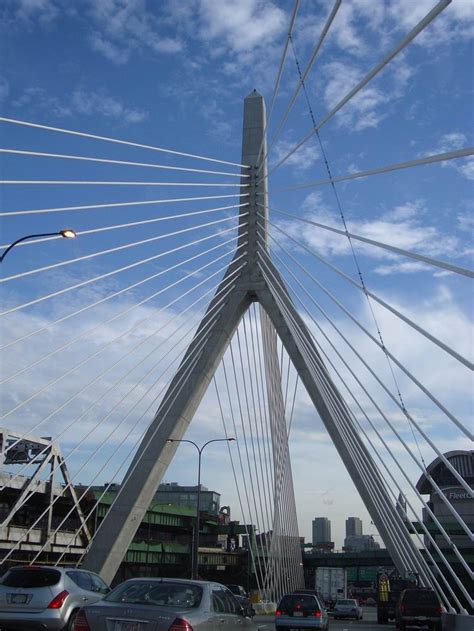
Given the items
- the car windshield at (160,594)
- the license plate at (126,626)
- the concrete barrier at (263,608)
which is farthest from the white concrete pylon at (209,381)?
the license plate at (126,626)

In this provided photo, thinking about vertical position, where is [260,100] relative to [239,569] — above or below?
above

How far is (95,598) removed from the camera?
12844 millimetres

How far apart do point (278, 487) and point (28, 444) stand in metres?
21.5

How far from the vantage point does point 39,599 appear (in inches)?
459

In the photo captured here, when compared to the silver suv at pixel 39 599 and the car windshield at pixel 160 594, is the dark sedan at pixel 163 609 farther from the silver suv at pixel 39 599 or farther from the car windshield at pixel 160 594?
the silver suv at pixel 39 599

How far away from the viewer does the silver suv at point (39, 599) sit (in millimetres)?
11445

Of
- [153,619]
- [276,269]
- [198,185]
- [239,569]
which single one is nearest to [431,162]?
[153,619]

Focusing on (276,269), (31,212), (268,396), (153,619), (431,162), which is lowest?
(153,619)

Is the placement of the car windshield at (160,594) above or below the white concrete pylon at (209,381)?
below

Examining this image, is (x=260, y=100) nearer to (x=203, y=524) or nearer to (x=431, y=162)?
(x=431, y=162)

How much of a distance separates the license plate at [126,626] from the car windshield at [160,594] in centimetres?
62

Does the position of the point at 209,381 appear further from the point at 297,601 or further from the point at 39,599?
the point at 39,599

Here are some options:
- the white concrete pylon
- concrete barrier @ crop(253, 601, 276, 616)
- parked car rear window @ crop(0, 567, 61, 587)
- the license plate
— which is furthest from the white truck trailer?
the license plate

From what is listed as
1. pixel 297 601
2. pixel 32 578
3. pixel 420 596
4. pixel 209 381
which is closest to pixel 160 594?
pixel 32 578
